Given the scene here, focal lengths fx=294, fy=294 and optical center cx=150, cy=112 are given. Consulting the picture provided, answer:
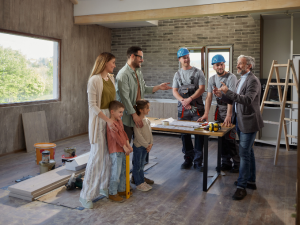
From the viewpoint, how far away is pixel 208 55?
24.6 feet

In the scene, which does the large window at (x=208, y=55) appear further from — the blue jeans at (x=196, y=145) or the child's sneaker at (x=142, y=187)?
the child's sneaker at (x=142, y=187)

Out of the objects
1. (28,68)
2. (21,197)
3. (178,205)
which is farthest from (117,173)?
(28,68)

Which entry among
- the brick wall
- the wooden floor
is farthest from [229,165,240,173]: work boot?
the brick wall

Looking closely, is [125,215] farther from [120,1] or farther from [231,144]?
[120,1]

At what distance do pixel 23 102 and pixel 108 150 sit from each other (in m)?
3.22

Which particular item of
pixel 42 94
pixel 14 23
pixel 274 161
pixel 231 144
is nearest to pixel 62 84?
pixel 42 94

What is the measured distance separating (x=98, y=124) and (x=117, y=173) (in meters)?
0.59

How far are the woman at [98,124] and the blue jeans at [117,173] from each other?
11 cm

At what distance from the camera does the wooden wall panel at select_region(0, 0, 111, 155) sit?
17.7ft

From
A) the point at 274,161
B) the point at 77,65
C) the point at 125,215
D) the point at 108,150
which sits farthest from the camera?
the point at 77,65

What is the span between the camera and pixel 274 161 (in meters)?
4.91

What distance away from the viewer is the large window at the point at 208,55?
23.9 feet

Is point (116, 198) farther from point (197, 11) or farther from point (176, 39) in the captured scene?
point (176, 39)

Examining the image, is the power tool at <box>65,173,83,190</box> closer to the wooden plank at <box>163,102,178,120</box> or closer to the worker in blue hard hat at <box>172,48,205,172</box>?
the worker in blue hard hat at <box>172,48,205,172</box>
